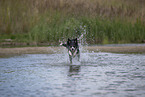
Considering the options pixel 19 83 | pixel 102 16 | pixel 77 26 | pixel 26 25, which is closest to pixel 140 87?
pixel 19 83

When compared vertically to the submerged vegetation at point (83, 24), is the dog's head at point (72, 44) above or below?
below

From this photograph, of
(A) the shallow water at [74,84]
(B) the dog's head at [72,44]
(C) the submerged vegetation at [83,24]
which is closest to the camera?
(A) the shallow water at [74,84]

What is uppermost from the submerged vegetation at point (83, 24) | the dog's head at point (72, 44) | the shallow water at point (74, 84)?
the submerged vegetation at point (83, 24)

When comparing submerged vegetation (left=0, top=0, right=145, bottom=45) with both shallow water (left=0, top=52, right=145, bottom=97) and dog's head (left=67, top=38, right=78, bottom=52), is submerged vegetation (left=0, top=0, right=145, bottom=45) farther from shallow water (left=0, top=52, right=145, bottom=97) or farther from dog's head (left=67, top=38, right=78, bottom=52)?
shallow water (left=0, top=52, right=145, bottom=97)

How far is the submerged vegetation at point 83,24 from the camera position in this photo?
54031 millimetres

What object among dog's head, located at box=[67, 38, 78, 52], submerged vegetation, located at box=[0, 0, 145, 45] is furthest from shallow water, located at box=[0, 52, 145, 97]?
submerged vegetation, located at box=[0, 0, 145, 45]

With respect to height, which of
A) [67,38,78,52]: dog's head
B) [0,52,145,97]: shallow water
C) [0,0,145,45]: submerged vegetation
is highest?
[0,0,145,45]: submerged vegetation

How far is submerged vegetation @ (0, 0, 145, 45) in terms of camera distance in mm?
54031

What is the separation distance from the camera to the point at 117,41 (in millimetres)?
57750

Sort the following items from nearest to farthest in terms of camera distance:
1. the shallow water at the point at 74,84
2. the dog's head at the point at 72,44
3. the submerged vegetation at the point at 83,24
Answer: the shallow water at the point at 74,84, the dog's head at the point at 72,44, the submerged vegetation at the point at 83,24

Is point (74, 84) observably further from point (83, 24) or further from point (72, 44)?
point (83, 24)

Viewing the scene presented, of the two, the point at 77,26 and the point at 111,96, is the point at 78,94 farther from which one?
the point at 77,26

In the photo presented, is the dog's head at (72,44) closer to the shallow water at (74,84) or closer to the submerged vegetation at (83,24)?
the shallow water at (74,84)

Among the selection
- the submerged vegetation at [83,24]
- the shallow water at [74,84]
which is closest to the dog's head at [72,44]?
the shallow water at [74,84]
